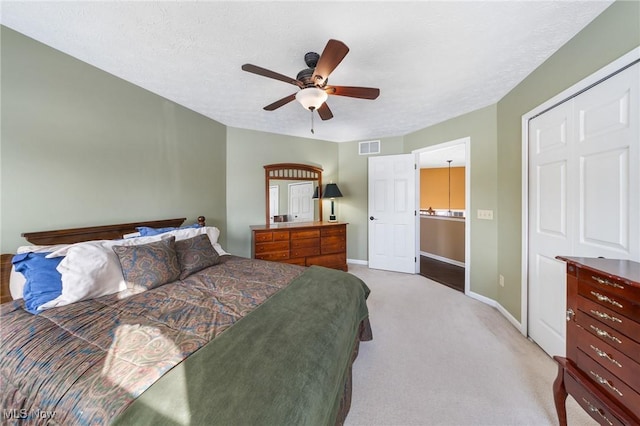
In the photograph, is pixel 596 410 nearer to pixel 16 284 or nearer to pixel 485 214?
pixel 485 214

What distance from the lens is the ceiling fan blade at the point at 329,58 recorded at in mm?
1318

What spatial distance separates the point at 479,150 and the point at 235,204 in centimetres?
347

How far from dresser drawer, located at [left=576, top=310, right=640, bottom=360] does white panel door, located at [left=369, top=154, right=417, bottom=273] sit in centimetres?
275

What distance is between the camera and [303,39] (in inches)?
63.9

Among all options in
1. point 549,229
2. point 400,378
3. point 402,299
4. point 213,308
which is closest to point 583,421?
point 400,378

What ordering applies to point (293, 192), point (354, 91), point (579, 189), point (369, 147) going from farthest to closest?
point (369, 147) < point (293, 192) < point (354, 91) < point (579, 189)

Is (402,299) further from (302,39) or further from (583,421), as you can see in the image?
(302,39)

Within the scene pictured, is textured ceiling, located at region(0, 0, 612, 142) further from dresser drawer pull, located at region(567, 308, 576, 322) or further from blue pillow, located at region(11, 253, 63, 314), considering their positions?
dresser drawer pull, located at region(567, 308, 576, 322)

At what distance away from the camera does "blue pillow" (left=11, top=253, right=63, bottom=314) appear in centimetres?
131

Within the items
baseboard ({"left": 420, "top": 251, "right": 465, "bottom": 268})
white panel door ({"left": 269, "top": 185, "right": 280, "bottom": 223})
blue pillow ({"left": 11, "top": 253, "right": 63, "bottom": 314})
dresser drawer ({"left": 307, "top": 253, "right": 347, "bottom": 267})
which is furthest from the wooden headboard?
baseboard ({"left": 420, "top": 251, "right": 465, "bottom": 268})

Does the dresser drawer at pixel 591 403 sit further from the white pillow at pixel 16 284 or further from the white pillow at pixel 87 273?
the white pillow at pixel 16 284

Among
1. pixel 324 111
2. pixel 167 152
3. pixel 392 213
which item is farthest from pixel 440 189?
pixel 167 152

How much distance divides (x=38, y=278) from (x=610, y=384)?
9.64 ft

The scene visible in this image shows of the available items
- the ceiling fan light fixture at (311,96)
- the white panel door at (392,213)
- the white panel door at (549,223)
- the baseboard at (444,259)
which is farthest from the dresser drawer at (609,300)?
the baseboard at (444,259)
